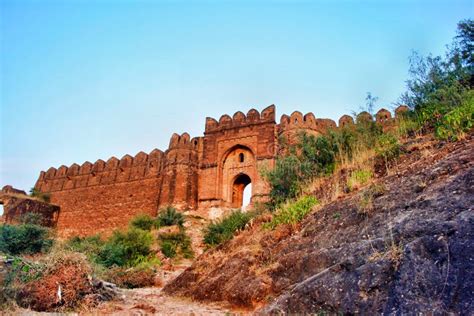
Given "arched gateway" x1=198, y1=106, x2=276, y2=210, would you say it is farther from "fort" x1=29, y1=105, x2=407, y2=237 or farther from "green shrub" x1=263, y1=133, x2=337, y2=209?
"green shrub" x1=263, y1=133, x2=337, y2=209

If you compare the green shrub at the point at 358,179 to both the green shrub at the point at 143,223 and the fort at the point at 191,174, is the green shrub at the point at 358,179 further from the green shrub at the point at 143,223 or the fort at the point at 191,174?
the green shrub at the point at 143,223

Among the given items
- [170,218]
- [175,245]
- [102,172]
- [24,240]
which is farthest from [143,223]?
[102,172]

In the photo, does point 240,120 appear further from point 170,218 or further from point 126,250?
point 126,250

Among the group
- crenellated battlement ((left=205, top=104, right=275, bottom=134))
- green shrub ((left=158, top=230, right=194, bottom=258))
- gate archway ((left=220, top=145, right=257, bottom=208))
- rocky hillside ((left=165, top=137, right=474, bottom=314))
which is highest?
crenellated battlement ((left=205, top=104, right=275, bottom=134))

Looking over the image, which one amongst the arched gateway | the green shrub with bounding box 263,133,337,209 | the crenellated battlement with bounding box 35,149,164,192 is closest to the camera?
the green shrub with bounding box 263,133,337,209

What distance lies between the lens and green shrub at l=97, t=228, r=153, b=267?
12.5 metres

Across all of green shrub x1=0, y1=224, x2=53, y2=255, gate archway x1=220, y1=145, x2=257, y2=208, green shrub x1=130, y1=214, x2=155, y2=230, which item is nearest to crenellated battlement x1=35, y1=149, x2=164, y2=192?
gate archway x1=220, y1=145, x2=257, y2=208

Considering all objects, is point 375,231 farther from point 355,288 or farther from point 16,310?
point 16,310

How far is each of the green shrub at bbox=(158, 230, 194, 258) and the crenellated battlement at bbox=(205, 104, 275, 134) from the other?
7117mm

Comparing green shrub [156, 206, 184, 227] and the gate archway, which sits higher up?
the gate archway

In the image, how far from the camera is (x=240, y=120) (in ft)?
70.1

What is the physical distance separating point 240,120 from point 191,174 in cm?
376

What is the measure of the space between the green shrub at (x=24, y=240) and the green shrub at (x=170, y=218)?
5295 mm

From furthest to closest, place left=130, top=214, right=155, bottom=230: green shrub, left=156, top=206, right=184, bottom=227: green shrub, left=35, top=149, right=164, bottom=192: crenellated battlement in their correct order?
left=35, top=149, right=164, bottom=192: crenellated battlement, left=156, top=206, right=184, bottom=227: green shrub, left=130, top=214, right=155, bottom=230: green shrub
